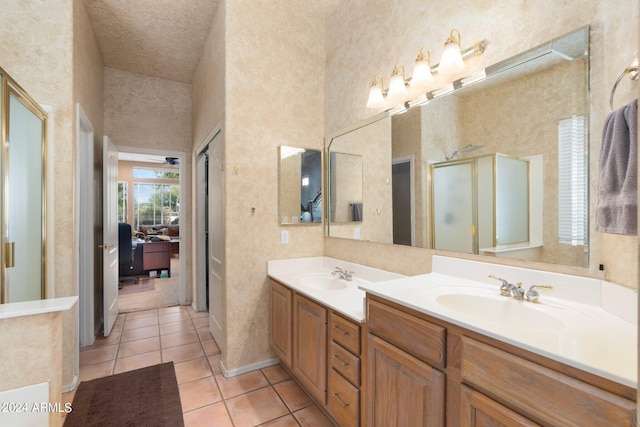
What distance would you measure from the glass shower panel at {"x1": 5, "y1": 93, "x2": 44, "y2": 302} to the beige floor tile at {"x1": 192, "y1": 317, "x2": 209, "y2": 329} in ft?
5.43

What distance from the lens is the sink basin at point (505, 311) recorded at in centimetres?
112

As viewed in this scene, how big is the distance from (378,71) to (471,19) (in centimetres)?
70

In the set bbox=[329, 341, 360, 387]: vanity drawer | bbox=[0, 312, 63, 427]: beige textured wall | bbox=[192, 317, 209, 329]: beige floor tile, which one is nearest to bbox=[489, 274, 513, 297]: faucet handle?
bbox=[329, 341, 360, 387]: vanity drawer

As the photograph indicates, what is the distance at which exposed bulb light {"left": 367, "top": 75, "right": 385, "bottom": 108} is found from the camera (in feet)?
6.75

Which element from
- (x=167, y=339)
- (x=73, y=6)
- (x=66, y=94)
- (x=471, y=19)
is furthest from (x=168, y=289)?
(x=471, y=19)

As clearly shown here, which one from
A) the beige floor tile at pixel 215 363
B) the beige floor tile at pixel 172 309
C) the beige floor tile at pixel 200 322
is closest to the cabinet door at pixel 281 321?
the beige floor tile at pixel 215 363

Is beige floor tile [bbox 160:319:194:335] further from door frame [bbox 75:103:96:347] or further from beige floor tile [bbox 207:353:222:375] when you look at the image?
beige floor tile [bbox 207:353:222:375]

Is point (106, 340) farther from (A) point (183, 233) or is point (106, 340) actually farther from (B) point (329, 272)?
(B) point (329, 272)

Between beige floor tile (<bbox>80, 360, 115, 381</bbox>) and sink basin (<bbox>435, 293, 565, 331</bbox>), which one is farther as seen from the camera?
beige floor tile (<bbox>80, 360, 115, 381</bbox>)

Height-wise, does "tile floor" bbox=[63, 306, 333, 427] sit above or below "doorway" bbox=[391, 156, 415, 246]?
below

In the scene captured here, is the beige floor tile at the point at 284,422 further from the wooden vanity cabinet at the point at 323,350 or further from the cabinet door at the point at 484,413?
the cabinet door at the point at 484,413

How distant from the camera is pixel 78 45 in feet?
7.68

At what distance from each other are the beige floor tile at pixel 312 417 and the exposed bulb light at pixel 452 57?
2.18 meters

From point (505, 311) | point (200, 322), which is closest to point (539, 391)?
point (505, 311)
